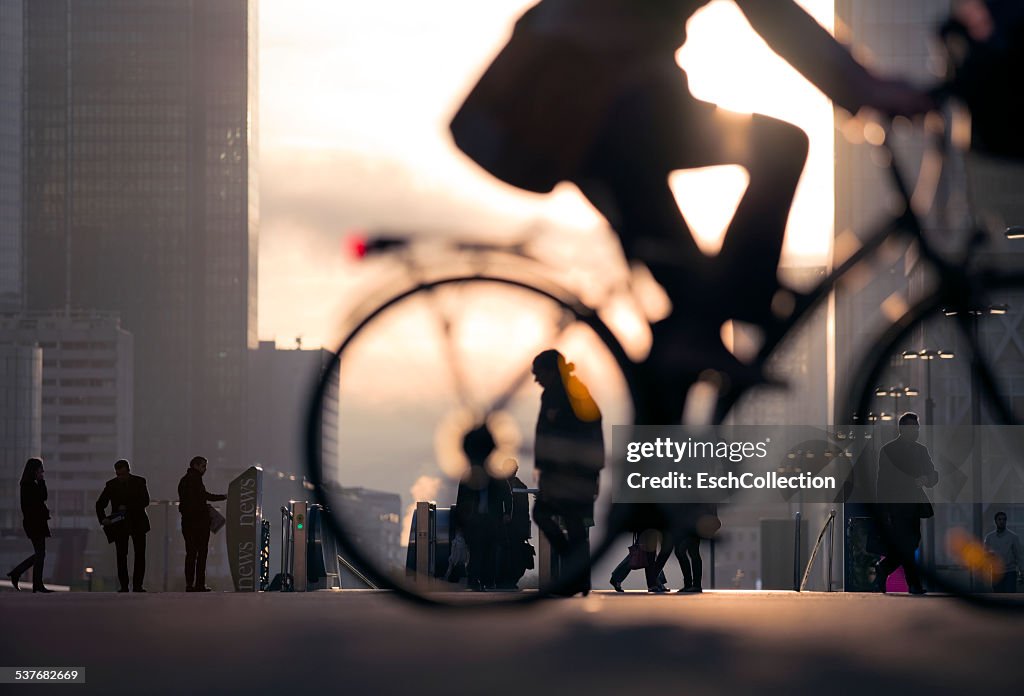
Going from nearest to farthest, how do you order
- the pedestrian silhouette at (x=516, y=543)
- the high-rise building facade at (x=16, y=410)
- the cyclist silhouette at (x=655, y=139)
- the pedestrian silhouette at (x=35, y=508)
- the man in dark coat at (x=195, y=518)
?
the cyclist silhouette at (x=655, y=139) → the pedestrian silhouette at (x=516, y=543) → the pedestrian silhouette at (x=35, y=508) → the man in dark coat at (x=195, y=518) → the high-rise building facade at (x=16, y=410)

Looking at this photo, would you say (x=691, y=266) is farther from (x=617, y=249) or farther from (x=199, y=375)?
(x=199, y=375)

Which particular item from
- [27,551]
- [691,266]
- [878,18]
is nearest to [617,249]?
[691,266]

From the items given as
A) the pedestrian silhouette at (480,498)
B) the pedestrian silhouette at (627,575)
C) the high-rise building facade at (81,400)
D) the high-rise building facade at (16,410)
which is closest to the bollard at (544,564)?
the pedestrian silhouette at (480,498)

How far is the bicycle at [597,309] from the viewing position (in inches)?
250

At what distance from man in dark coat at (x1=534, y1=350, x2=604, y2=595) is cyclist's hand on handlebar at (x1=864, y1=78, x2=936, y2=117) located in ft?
4.90

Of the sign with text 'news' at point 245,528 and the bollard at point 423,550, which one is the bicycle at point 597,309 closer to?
the bollard at point 423,550

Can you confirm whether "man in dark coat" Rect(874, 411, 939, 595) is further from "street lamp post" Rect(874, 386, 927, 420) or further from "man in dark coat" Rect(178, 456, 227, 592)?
"man in dark coat" Rect(178, 456, 227, 592)

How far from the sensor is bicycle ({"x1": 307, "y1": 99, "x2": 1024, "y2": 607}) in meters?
6.36

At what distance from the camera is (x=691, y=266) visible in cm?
654

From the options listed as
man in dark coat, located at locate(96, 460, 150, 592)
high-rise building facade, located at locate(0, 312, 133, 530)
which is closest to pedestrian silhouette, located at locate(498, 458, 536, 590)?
man in dark coat, located at locate(96, 460, 150, 592)

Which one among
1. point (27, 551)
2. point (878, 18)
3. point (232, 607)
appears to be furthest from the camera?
point (27, 551)

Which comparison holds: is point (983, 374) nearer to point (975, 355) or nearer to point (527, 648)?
point (975, 355)

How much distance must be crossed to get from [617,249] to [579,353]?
0.44 meters

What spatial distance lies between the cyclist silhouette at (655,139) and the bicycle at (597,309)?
14 centimetres
